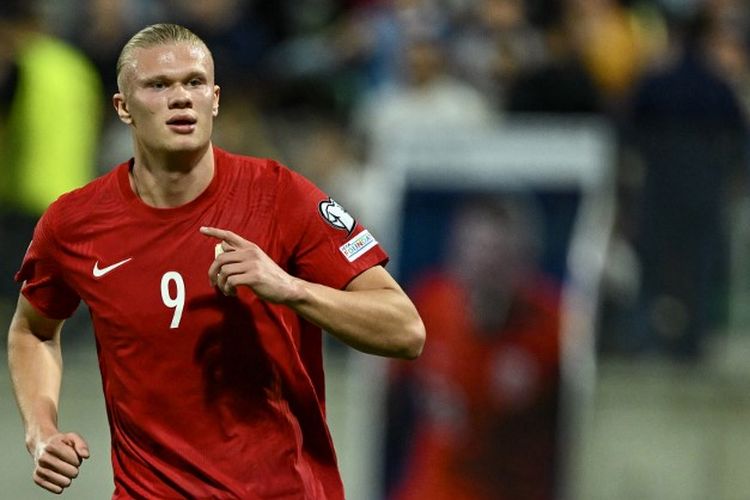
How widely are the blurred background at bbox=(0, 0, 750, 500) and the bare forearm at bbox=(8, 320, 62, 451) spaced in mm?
4405

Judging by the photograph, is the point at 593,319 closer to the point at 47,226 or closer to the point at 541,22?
the point at 541,22

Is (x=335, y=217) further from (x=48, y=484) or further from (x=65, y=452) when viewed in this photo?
(x=48, y=484)

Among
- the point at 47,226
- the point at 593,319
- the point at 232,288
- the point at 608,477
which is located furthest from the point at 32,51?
the point at 232,288

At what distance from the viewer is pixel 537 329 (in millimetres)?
10719

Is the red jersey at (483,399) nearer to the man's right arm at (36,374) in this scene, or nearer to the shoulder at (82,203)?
the man's right arm at (36,374)

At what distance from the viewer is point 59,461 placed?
521 centimetres

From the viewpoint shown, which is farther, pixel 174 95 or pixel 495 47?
pixel 495 47

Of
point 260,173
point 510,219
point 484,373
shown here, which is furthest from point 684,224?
point 260,173

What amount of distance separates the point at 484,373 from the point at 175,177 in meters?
5.78

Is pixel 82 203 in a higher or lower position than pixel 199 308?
higher

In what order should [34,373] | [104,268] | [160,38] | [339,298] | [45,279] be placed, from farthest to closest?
[34,373] < [45,279] < [104,268] < [160,38] < [339,298]

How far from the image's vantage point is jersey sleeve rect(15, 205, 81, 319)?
5.54 metres

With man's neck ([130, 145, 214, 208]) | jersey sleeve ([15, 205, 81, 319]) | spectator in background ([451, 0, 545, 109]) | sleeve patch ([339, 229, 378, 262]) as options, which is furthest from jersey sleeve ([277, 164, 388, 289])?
spectator in background ([451, 0, 545, 109])

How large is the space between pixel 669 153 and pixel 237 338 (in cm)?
557
